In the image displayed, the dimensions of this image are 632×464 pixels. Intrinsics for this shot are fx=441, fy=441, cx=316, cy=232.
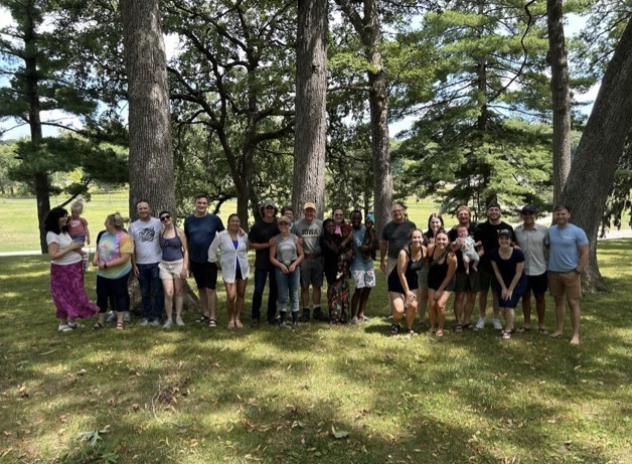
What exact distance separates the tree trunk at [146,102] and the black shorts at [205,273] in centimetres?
101

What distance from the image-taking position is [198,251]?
6422 millimetres

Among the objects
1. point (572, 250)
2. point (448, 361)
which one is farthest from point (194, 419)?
point (572, 250)

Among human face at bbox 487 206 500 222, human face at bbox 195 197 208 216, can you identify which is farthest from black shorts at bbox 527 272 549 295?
human face at bbox 195 197 208 216

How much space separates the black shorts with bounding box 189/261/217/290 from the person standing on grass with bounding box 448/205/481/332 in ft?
11.2

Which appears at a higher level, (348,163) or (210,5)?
(210,5)

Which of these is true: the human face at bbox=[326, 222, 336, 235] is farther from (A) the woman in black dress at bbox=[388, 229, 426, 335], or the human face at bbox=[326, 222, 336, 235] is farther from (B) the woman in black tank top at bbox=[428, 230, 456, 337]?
(B) the woman in black tank top at bbox=[428, 230, 456, 337]

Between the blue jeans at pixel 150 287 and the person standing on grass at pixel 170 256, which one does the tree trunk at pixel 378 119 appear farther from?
the blue jeans at pixel 150 287

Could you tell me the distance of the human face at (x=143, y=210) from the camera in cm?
614

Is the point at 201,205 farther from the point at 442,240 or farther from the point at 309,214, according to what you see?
the point at 442,240

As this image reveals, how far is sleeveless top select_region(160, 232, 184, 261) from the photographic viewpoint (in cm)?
614

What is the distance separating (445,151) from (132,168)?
1277 centimetres

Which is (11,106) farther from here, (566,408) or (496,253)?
(566,408)

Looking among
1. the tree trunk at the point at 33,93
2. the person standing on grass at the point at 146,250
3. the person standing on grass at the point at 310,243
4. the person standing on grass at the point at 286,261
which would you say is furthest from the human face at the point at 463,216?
the tree trunk at the point at 33,93

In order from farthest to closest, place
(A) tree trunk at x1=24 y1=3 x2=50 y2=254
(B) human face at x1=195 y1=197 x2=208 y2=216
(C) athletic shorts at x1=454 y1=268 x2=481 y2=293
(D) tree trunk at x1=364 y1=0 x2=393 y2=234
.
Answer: (A) tree trunk at x1=24 y1=3 x2=50 y2=254
(D) tree trunk at x1=364 y1=0 x2=393 y2=234
(B) human face at x1=195 y1=197 x2=208 y2=216
(C) athletic shorts at x1=454 y1=268 x2=481 y2=293
